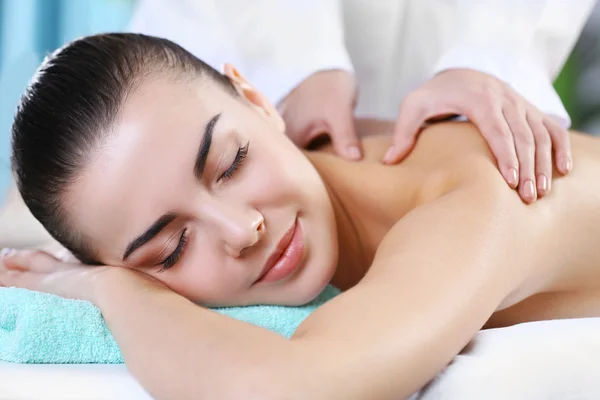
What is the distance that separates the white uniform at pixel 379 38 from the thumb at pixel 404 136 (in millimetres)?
227

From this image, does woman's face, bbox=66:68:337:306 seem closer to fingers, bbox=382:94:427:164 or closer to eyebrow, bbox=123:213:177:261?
eyebrow, bbox=123:213:177:261

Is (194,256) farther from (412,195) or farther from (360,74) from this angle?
(360,74)

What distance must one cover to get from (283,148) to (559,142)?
1.29 feet

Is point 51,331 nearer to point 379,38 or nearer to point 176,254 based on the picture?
point 176,254

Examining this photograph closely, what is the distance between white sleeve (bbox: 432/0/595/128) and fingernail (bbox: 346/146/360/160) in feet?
0.84

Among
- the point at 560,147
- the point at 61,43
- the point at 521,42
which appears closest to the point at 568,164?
the point at 560,147

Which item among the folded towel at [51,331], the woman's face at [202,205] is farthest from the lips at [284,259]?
the folded towel at [51,331]

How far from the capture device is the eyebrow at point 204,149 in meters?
0.88

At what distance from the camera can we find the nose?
85 cm

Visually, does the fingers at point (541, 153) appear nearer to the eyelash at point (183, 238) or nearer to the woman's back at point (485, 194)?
the woman's back at point (485, 194)

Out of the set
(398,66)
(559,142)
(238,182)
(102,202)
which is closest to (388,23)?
(398,66)

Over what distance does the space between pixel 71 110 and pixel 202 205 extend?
22 cm

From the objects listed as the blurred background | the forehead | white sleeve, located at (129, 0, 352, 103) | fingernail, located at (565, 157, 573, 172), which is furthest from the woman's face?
the blurred background

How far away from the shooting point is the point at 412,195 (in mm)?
1005
